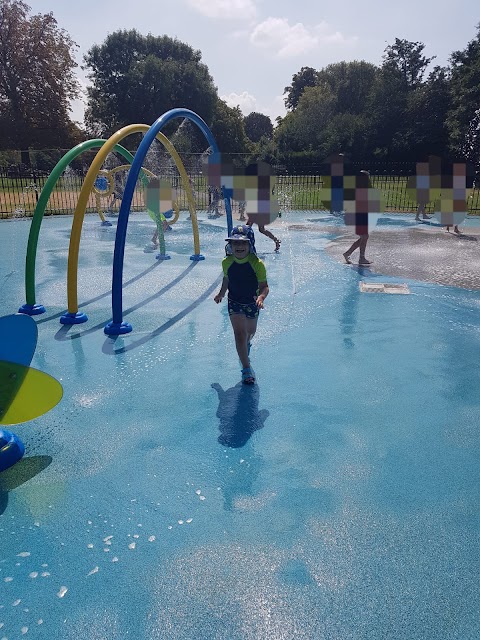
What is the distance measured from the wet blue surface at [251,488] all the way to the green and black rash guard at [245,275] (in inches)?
37.4

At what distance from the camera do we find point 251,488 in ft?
11.4

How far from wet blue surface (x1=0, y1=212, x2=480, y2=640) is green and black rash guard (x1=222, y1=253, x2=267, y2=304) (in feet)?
3.12

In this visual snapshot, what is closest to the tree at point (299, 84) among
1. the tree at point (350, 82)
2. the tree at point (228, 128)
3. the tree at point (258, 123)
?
the tree at point (258, 123)

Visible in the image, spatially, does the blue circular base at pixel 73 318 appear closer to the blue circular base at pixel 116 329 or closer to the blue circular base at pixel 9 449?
the blue circular base at pixel 116 329

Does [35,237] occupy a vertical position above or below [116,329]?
above

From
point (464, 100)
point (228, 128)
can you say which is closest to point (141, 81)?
point (228, 128)

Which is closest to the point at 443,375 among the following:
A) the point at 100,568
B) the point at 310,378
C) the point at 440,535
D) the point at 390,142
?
the point at 310,378

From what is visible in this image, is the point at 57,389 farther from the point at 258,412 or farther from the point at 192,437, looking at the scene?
the point at 258,412

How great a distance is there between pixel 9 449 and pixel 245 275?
2.46 meters

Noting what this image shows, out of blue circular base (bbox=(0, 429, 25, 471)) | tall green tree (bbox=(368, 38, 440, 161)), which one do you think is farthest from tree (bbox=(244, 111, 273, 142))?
blue circular base (bbox=(0, 429, 25, 471))

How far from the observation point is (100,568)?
280cm

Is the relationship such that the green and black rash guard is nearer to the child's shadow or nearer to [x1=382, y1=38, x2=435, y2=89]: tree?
the child's shadow

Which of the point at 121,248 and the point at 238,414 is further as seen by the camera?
the point at 121,248

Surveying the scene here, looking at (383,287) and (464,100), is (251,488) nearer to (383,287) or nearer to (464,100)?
(383,287)
